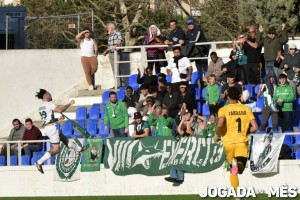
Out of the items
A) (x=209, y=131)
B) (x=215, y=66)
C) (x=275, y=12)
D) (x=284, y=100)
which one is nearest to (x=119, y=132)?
(x=209, y=131)

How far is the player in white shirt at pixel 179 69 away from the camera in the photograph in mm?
26922

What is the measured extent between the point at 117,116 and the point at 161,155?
1810 mm

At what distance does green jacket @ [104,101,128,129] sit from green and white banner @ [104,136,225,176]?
1.15 meters

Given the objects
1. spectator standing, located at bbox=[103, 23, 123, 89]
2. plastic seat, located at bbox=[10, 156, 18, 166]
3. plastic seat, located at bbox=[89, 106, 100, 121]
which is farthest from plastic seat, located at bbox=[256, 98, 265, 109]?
plastic seat, located at bbox=[10, 156, 18, 166]

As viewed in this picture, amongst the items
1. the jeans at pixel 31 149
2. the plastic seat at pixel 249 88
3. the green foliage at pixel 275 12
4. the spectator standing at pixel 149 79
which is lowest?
the jeans at pixel 31 149

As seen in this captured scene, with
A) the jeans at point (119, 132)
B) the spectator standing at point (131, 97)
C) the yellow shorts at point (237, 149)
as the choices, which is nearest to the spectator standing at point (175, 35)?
the spectator standing at point (131, 97)

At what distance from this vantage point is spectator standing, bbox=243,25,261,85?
27000 millimetres

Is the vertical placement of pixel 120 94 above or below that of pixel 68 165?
above

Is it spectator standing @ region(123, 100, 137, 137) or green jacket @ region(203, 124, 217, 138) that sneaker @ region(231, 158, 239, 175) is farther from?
spectator standing @ region(123, 100, 137, 137)

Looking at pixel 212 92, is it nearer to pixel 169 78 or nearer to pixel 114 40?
pixel 169 78

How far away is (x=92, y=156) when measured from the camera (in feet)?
78.1

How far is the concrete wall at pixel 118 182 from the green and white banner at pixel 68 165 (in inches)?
4.4

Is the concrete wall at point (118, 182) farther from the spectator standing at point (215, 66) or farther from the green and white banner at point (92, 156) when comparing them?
the spectator standing at point (215, 66)

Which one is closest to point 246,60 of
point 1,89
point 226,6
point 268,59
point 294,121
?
point 268,59
